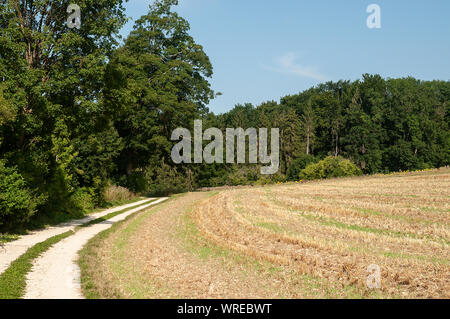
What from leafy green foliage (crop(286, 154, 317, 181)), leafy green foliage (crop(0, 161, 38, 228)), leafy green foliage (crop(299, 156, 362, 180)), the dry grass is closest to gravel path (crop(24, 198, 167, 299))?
leafy green foliage (crop(0, 161, 38, 228))

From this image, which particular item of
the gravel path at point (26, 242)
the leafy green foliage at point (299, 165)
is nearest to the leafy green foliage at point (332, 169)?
the leafy green foliage at point (299, 165)

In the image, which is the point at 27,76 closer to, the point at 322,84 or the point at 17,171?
the point at 17,171

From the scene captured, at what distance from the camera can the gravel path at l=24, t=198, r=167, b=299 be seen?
8438mm

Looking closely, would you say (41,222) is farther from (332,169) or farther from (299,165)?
(299,165)

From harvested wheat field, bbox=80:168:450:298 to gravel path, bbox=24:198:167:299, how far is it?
304mm

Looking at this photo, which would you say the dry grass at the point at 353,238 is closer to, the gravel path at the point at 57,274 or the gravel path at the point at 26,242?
the gravel path at the point at 57,274

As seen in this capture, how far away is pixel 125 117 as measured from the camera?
3891 centimetres

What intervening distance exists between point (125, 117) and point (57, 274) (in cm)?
3011

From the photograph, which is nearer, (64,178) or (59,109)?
(59,109)

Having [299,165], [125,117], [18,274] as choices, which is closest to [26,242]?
[18,274]

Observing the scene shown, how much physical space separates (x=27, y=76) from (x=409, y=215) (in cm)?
1763
